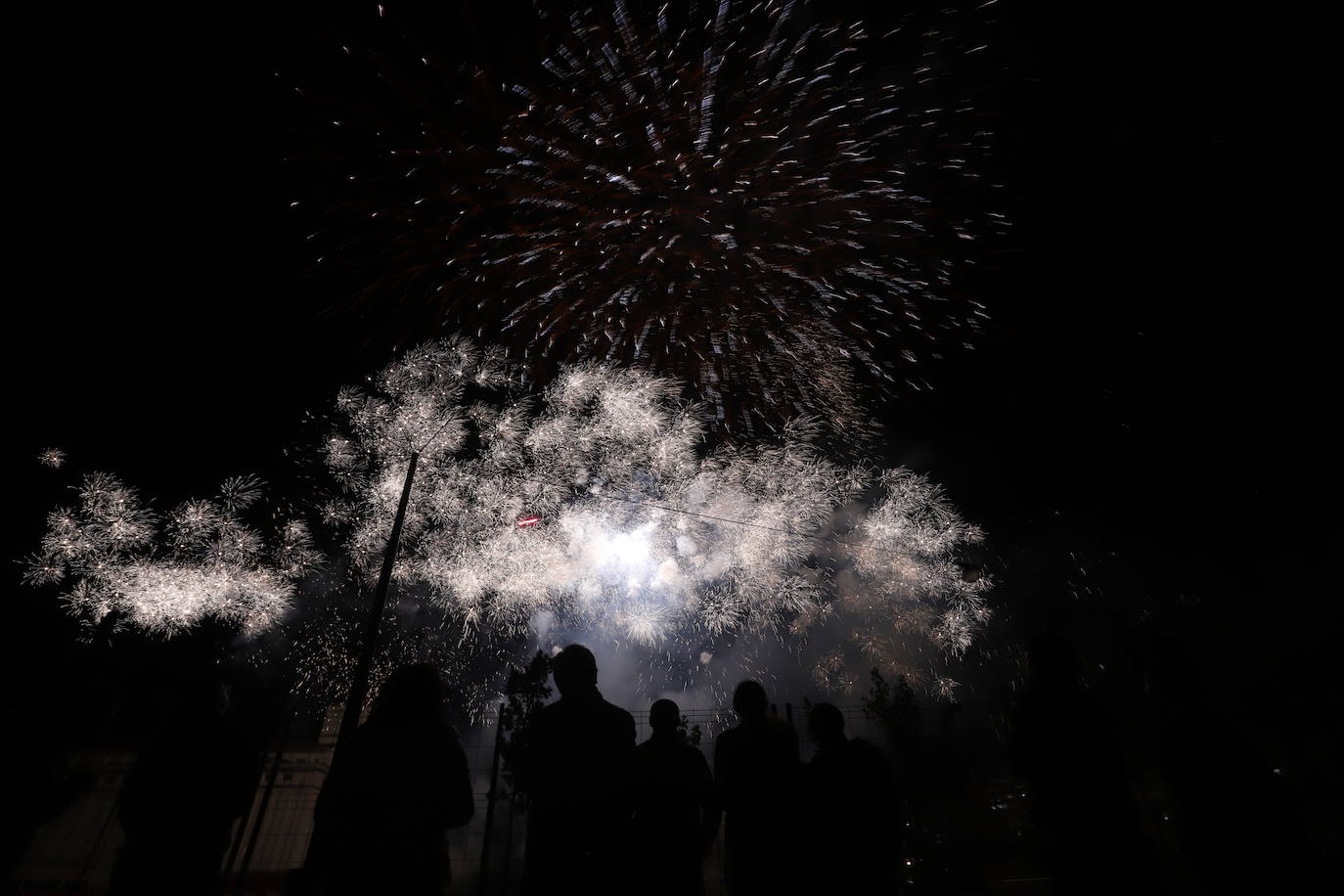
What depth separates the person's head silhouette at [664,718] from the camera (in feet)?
13.3

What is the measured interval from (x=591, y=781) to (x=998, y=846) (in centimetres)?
2833

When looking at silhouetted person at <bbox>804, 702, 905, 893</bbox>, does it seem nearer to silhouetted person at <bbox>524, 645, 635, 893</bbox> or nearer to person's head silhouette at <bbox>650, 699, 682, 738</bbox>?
person's head silhouette at <bbox>650, 699, 682, 738</bbox>

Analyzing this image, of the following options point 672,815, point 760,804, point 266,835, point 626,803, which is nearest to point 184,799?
point 626,803

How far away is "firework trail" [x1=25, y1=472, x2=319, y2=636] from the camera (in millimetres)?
13383

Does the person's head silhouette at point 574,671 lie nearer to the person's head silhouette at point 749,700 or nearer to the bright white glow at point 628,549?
the person's head silhouette at point 749,700

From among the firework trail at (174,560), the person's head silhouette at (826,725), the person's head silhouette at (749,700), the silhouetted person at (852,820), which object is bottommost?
the silhouetted person at (852,820)

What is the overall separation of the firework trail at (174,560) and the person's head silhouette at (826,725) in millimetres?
13527

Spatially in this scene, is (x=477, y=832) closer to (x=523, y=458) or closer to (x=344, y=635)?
(x=344, y=635)

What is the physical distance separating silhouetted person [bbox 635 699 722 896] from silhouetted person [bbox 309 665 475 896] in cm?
105

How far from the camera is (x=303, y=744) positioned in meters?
24.3

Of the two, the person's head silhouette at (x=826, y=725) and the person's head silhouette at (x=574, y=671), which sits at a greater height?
the person's head silhouette at (x=574, y=671)

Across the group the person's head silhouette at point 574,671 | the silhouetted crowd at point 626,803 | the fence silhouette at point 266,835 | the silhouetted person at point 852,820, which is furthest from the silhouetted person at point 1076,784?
the fence silhouette at point 266,835

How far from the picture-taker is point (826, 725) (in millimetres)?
4398

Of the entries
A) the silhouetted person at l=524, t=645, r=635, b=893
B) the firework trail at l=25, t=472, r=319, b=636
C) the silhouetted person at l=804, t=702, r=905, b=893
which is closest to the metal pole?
the firework trail at l=25, t=472, r=319, b=636
